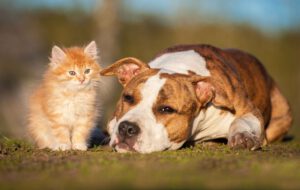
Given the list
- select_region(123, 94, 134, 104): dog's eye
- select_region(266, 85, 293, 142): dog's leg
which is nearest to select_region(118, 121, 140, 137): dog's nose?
select_region(123, 94, 134, 104): dog's eye

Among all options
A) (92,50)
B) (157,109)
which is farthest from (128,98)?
(92,50)

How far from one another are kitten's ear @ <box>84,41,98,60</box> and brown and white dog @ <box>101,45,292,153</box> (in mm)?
337

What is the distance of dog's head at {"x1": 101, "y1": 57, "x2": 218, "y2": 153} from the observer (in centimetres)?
667

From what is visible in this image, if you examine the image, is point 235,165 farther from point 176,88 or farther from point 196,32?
point 196,32

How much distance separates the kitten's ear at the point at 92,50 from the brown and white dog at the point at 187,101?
0.34 m

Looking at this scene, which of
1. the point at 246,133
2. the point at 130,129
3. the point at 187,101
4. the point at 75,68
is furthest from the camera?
the point at 75,68

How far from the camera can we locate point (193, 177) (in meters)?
4.99

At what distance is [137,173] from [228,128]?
9.95 ft

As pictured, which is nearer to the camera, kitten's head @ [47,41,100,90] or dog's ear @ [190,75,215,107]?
dog's ear @ [190,75,215,107]

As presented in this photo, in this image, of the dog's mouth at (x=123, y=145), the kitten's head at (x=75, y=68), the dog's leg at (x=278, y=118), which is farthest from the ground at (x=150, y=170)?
the dog's leg at (x=278, y=118)

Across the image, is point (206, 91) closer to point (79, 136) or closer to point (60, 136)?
point (79, 136)

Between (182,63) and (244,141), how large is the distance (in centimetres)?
121

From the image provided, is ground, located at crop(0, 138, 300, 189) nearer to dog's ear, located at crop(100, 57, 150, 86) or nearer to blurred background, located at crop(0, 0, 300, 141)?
dog's ear, located at crop(100, 57, 150, 86)

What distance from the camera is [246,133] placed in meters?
7.57
